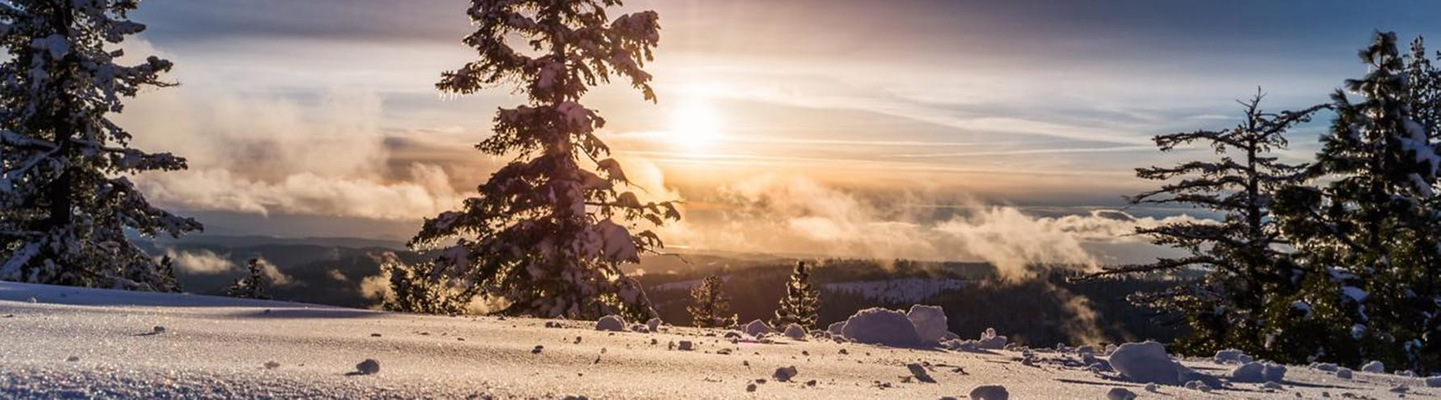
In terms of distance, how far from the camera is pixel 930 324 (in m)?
7.46

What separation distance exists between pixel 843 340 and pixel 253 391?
17.9 ft

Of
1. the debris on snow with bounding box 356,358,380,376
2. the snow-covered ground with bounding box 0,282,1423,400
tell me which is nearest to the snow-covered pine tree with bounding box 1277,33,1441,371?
the snow-covered ground with bounding box 0,282,1423,400

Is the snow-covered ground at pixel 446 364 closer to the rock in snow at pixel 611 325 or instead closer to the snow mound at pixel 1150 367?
the snow mound at pixel 1150 367

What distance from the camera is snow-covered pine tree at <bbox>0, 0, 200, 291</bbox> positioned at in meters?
18.4

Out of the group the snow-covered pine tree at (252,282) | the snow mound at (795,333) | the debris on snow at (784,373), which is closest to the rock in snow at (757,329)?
the snow mound at (795,333)

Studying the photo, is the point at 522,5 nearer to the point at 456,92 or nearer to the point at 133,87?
the point at 456,92

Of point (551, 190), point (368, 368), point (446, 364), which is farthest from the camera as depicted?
point (551, 190)

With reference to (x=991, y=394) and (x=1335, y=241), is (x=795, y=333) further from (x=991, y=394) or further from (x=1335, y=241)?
(x=1335, y=241)

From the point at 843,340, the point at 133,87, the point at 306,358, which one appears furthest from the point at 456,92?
the point at 306,358

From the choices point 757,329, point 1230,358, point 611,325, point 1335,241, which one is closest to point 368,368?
point 611,325

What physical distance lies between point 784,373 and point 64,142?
65.0 ft

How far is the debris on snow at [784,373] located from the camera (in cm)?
430

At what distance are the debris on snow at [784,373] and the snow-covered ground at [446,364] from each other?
0.14 ft

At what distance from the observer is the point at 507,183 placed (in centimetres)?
1723
